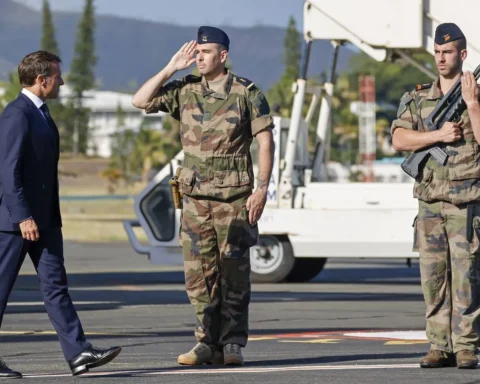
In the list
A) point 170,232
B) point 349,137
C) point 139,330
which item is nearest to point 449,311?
point 139,330

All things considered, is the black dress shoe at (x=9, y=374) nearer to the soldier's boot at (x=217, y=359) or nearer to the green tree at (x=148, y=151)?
the soldier's boot at (x=217, y=359)

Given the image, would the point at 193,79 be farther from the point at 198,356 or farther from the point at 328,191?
the point at 328,191

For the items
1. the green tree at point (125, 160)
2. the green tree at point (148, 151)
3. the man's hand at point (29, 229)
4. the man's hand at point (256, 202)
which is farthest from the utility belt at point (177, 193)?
the green tree at point (125, 160)

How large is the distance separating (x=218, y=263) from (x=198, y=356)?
57cm

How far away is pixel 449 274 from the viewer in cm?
877

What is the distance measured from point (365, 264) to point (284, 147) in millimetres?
6858

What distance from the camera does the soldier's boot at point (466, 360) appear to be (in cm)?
855

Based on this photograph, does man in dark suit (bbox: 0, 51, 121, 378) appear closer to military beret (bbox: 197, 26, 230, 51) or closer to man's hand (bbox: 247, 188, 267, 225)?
military beret (bbox: 197, 26, 230, 51)

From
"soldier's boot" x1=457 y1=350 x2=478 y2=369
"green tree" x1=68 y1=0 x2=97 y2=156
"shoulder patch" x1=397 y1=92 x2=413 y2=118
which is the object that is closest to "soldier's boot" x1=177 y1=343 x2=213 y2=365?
"soldier's boot" x1=457 y1=350 x2=478 y2=369

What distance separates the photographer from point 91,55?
152 m

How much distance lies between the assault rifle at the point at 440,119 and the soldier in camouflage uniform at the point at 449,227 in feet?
0.14

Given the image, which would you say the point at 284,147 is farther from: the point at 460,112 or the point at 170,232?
the point at 460,112

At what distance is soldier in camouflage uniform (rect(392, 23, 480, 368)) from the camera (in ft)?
28.4

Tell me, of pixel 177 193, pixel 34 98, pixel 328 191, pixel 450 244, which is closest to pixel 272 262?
pixel 328 191
